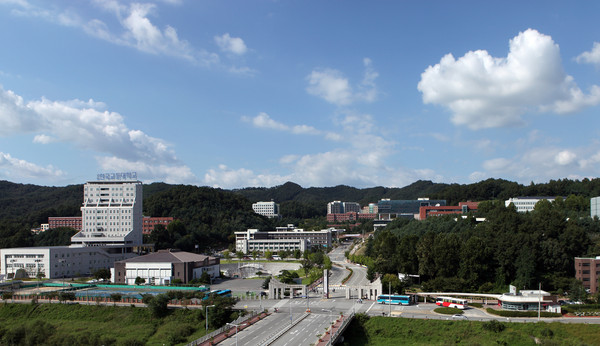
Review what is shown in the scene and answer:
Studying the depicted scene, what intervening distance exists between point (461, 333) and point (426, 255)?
18.6 metres

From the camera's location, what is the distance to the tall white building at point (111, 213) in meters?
80.1

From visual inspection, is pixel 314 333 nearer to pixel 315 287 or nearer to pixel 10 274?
pixel 315 287

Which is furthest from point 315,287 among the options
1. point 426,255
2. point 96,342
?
point 96,342

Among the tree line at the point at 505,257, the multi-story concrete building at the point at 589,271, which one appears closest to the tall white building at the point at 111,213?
the tree line at the point at 505,257

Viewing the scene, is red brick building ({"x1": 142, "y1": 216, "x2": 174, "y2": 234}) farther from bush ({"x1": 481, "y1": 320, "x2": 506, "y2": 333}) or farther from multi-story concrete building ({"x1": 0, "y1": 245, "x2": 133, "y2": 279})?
bush ({"x1": 481, "y1": 320, "x2": 506, "y2": 333})

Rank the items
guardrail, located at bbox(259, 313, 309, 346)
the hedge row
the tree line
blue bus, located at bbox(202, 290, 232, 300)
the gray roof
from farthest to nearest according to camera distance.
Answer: the gray roof, the tree line, blue bus, located at bbox(202, 290, 232, 300), the hedge row, guardrail, located at bbox(259, 313, 309, 346)

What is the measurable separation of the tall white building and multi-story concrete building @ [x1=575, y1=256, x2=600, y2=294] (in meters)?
63.6

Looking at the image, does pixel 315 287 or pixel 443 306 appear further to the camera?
pixel 315 287

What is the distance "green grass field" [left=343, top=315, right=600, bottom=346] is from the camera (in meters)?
33.2

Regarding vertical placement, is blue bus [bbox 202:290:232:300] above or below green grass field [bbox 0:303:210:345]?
above

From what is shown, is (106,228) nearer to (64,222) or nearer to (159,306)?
(159,306)

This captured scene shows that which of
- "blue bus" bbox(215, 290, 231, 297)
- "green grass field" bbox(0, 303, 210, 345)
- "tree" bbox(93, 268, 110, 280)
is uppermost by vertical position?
"blue bus" bbox(215, 290, 231, 297)

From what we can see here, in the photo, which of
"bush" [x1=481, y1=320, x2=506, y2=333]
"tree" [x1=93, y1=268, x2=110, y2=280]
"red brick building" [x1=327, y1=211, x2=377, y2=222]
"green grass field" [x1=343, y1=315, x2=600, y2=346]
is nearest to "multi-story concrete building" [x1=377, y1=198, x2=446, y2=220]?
"red brick building" [x1=327, y1=211, x2=377, y2=222]

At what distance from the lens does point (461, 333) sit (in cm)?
3456
